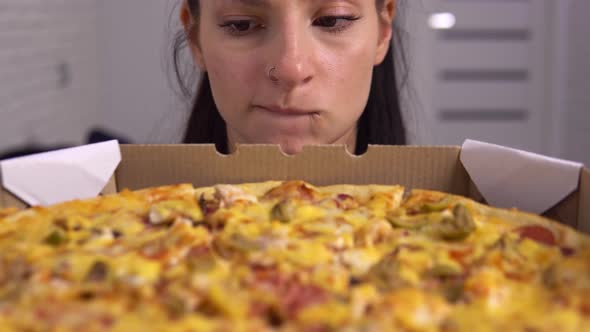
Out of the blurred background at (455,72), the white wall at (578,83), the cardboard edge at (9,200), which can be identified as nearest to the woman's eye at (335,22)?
the cardboard edge at (9,200)

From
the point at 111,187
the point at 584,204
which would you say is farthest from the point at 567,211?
the point at 111,187

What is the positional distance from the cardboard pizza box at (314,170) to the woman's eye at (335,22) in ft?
0.94

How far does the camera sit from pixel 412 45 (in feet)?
12.8

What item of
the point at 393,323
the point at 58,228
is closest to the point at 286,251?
the point at 393,323

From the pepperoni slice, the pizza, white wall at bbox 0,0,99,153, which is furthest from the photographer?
white wall at bbox 0,0,99,153

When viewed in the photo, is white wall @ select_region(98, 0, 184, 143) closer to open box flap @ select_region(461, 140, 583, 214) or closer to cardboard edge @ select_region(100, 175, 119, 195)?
cardboard edge @ select_region(100, 175, 119, 195)

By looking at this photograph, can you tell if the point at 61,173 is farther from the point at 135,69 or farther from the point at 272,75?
the point at 135,69

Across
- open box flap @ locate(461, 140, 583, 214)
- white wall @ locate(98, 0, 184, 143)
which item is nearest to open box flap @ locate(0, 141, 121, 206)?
open box flap @ locate(461, 140, 583, 214)

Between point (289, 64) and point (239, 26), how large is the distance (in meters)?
0.17

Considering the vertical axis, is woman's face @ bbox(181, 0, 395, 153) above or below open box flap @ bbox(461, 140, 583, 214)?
above

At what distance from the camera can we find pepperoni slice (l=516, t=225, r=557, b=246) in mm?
931

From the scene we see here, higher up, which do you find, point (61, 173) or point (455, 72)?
point (61, 173)

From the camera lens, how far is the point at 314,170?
117 cm

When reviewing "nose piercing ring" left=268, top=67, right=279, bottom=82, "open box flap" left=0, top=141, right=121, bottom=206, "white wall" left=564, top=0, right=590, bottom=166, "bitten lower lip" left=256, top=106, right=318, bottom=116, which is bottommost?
"white wall" left=564, top=0, right=590, bottom=166
